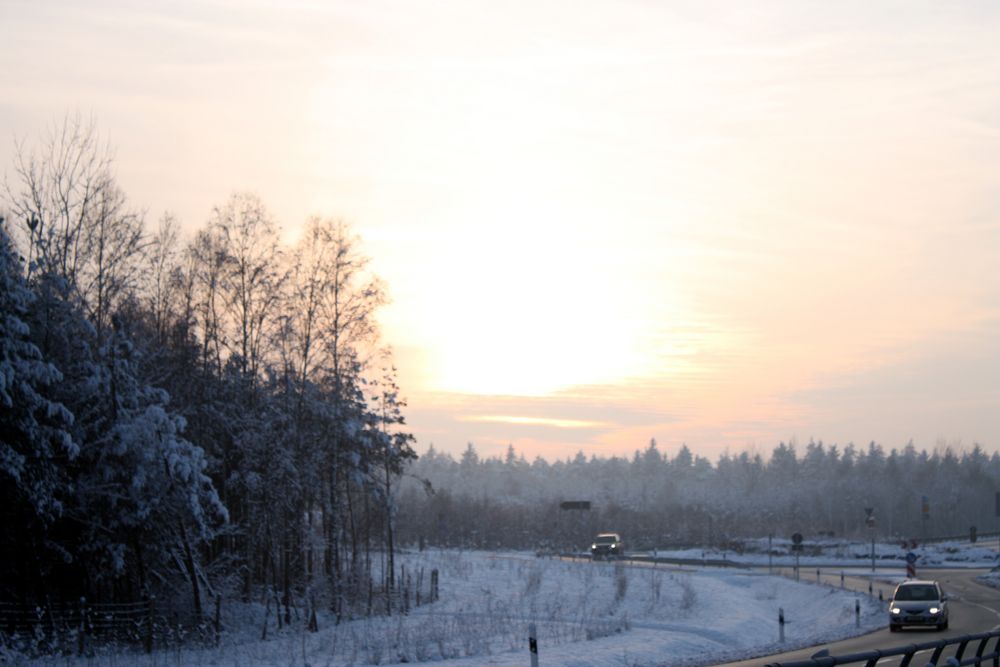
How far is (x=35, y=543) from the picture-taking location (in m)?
31.6

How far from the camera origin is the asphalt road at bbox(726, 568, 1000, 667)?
25.1m

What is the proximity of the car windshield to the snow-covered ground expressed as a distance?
5.47 ft

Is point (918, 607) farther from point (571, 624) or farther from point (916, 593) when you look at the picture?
point (571, 624)

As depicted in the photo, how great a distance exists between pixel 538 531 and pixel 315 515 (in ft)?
264

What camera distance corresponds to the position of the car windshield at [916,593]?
108 feet

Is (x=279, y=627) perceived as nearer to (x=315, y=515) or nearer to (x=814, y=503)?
(x=315, y=515)

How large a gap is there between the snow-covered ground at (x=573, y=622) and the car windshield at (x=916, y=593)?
167 centimetres

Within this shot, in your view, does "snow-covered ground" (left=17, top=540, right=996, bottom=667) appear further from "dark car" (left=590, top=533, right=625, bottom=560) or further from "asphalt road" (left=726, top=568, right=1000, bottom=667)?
"dark car" (left=590, top=533, right=625, bottom=560)

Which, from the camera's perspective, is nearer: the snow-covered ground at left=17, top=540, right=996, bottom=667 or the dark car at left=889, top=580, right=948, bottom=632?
the snow-covered ground at left=17, top=540, right=996, bottom=667

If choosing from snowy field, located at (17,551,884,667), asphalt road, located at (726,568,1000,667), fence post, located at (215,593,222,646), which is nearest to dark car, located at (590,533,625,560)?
snowy field, located at (17,551,884,667)

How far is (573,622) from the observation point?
39312mm

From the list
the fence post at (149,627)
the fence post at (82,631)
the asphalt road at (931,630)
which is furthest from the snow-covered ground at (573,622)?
the asphalt road at (931,630)

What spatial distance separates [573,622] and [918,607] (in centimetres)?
1263

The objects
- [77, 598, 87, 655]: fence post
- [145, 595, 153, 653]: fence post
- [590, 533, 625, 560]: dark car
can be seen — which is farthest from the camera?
[590, 533, 625, 560]: dark car
